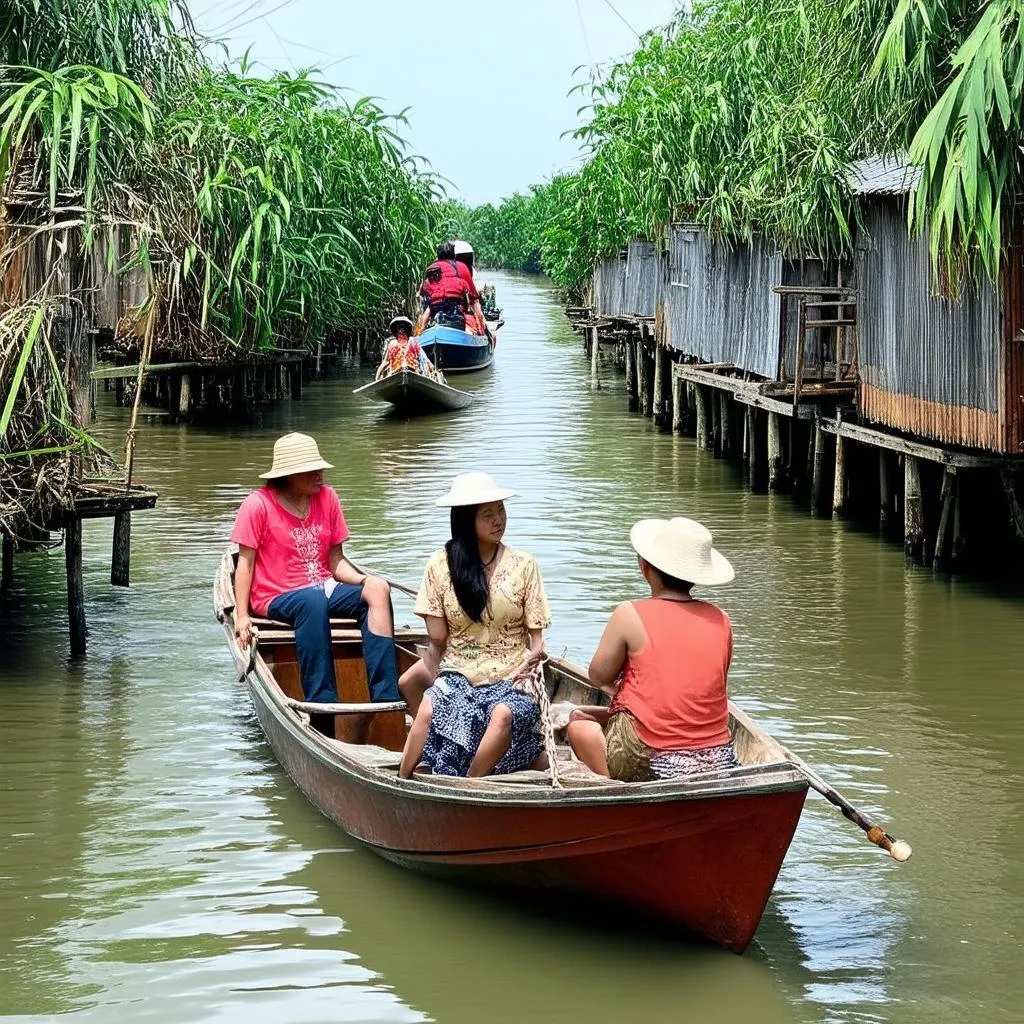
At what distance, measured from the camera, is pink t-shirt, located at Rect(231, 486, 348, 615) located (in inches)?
322

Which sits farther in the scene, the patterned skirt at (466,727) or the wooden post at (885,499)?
the wooden post at (885,499)

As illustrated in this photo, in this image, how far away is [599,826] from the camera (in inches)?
227

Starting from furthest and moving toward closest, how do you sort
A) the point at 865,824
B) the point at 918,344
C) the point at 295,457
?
1. the point at 918,344
2. the point at 295,457
3. the point at 865,824

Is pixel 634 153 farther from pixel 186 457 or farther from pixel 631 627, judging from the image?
pixel 631 627

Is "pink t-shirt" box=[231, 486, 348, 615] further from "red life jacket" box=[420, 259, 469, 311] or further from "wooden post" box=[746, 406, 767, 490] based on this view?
"red life jacket" box=[420, 259, 469, 311]

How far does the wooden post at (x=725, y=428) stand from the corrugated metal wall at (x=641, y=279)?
5751 mm

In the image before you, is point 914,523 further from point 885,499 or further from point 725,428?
point 725,428

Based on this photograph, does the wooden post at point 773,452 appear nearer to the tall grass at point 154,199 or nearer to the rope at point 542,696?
the tall grass at point 154,199

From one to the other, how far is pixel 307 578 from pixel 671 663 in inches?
112

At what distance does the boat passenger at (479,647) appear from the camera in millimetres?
6391

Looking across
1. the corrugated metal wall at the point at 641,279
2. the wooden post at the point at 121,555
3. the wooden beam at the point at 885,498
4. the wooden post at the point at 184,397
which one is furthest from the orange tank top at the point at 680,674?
the corrugated metal wall at the point at 641,279

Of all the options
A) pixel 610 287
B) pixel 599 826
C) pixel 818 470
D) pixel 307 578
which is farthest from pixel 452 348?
pixel 599 826

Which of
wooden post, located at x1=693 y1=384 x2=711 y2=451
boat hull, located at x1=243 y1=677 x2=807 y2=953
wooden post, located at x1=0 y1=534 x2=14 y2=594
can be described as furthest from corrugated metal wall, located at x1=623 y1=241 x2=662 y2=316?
boat hull, located at x1=243 y1=677 x2=807 y2=953

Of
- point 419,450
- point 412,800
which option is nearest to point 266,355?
point 419,450
